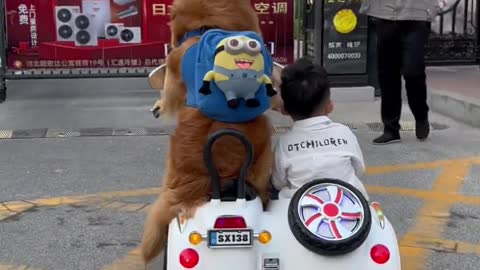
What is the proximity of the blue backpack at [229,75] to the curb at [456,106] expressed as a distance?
4851 millimetres

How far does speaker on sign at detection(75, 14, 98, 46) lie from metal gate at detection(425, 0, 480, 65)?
4798 mm

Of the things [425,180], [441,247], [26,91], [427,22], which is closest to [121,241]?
[441,247]

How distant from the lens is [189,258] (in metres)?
2.86

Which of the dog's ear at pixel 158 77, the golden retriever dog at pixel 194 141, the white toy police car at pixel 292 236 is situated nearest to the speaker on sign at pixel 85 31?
the dog's ear at pixel 158 77

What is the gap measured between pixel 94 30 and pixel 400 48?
3799mm

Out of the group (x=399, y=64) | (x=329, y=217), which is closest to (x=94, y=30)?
(x=399, y=64)

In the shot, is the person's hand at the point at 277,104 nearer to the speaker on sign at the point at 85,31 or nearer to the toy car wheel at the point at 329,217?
the toy car wheel at the point at 329,217

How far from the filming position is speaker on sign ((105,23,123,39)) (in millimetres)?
8594

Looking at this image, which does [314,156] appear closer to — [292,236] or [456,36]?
[292,236]

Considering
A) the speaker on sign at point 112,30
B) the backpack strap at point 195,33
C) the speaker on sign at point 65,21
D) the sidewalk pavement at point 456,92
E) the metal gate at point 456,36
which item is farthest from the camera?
the metal gate at point 456,36

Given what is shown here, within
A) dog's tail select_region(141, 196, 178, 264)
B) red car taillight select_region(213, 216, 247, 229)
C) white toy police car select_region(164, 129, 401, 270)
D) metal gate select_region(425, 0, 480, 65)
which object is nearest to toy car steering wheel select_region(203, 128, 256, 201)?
white toy police car select_region(164, 129, 401, 270)

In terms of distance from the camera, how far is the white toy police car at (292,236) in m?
2.81

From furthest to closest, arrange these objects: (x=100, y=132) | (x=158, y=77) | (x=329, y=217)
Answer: (x=100, y=132)
(x=158, y=77)
(x=329, y=217)

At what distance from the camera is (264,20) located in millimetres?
Result: 8703
